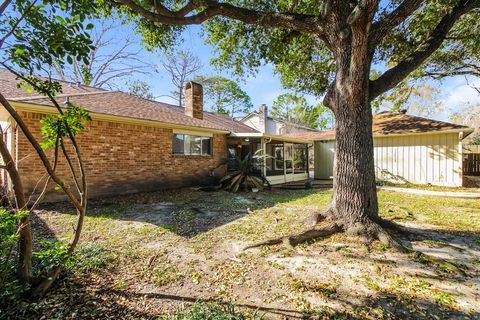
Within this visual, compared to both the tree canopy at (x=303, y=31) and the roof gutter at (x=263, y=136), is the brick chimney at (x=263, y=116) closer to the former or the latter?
the roof gutter at (x=263, y=136)

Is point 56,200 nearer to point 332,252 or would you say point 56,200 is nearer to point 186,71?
point 332,252

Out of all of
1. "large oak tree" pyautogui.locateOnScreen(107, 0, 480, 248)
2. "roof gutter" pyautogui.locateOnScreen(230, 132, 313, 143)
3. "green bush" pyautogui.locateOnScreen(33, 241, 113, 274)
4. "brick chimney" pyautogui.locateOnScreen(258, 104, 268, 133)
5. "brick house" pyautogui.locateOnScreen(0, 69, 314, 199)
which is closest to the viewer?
"green bush" pyautogui.locateOnScreen(33, 241, 113, 274)

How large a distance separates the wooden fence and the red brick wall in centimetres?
1794

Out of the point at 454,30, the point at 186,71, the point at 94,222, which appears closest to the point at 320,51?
the point at 454,30

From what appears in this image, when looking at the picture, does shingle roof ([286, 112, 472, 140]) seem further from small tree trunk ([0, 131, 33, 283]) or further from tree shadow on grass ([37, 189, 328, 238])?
small tree trunk ([0, 131, 33, 283])

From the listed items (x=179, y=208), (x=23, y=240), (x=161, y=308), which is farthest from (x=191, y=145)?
(x=161, y=308)

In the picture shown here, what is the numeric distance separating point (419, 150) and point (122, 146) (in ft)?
45.0

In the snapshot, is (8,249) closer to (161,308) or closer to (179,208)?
(161,308)

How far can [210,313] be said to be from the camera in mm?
2354

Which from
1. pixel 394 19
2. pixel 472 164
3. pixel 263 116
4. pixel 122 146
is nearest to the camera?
pixel 394 19

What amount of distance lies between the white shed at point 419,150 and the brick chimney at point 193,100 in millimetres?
9921

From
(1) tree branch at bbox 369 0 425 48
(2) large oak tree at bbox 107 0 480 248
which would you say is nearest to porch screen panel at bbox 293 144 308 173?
(2) large oak tree at bbox 107 0 480 248

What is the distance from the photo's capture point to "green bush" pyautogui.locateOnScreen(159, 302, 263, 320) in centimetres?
229

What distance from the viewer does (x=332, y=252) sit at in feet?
12.6
